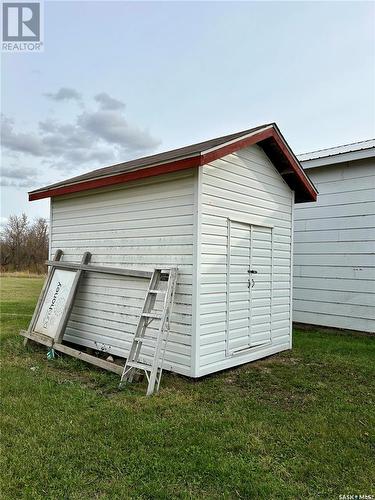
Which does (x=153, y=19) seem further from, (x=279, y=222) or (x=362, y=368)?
(x=362, y=368)

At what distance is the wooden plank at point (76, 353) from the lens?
449 centimetres

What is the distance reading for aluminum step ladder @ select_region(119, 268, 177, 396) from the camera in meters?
4.01

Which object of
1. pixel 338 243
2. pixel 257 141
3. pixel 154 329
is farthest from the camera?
pixel 338 243

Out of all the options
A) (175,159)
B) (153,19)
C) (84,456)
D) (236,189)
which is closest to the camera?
(84,456)

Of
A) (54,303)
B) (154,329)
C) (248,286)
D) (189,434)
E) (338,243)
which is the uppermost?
(338,243)

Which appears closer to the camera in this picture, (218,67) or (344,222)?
(344,222)

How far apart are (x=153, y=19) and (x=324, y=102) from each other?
14.7ft

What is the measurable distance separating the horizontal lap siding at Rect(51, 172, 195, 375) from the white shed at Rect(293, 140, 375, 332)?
4.69 meters

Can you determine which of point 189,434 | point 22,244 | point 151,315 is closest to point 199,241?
point 151,315

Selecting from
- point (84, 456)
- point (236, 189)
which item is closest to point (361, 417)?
point (84, 456)

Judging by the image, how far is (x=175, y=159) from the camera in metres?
4.28

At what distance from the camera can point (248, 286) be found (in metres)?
5.25

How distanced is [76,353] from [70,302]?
0.89 m

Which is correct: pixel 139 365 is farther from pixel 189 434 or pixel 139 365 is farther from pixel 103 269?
pixel 103 269
